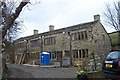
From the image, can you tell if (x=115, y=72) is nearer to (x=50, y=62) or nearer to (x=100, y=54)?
(x=100, y=54)

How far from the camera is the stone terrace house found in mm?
33375

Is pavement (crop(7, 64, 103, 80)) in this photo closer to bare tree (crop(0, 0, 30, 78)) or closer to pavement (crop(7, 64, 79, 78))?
pavement (crop(7, 64, 79, 78))

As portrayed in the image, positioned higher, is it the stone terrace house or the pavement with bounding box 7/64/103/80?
the stone terrace house

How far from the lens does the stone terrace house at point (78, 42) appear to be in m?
33.4

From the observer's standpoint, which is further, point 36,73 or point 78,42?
point 78,42

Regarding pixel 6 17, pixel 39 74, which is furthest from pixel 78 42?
pixel 6 17

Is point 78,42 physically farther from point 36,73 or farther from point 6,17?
point 6,17

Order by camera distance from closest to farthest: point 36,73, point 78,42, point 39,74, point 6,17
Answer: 1. point 6,17
2. point 39,74
3. point 36,73
4. point 78,42

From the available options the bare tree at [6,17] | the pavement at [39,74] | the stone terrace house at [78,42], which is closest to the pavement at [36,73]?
the pavement at [39,74]

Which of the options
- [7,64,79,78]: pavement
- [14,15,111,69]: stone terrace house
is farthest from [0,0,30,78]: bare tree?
[14,15,111,69]: stone terrace house

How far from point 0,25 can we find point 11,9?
2.79m

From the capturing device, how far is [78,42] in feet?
114

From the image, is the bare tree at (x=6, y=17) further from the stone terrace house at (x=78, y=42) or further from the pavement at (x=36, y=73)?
the stone terrace house at (x=78, y=42)

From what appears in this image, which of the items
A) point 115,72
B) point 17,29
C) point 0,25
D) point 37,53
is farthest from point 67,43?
point 115,72
